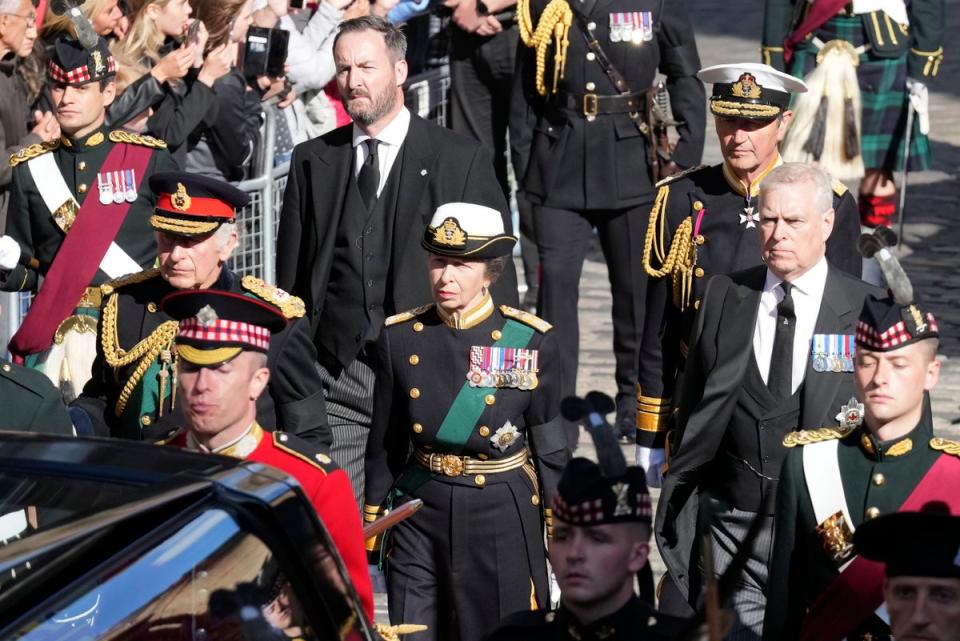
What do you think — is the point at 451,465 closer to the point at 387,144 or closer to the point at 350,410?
the point at 350,410

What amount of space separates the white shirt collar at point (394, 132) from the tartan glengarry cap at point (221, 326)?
84.2 inches

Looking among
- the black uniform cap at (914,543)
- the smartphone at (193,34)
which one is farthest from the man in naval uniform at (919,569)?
the smartphone at (193,34)

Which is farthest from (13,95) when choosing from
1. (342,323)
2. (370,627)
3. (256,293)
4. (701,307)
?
(370,627)

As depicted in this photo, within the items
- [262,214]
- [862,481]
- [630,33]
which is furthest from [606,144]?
[862,481]

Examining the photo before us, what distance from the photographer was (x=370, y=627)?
388 cm

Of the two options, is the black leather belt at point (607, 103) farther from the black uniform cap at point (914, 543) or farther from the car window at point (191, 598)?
the car window at point (191, 598)

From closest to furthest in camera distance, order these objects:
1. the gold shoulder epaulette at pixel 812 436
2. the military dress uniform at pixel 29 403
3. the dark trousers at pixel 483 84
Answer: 1. the gold shoulder epaulette at pixel 812 436
2. the military dress uniform at pixel 29 403
3. the dark trousers at pixel 483 84

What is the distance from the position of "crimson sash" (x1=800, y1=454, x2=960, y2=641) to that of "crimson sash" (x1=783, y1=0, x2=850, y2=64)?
22.7ft

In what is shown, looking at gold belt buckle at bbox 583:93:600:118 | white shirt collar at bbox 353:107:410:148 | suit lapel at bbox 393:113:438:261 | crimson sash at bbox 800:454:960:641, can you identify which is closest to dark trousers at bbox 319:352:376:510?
suit lapel at bbox 393:113:438:261

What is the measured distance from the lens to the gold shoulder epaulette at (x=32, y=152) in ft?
25.3

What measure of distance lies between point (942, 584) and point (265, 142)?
20.9 ft

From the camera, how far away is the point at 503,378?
6262mm

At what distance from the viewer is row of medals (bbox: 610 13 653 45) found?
961cm

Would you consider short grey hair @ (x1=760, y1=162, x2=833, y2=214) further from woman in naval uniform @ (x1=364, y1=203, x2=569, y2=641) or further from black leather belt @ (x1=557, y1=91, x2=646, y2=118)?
black leather belt @ (x1=557, y1=91, x2=646, y2=118)
